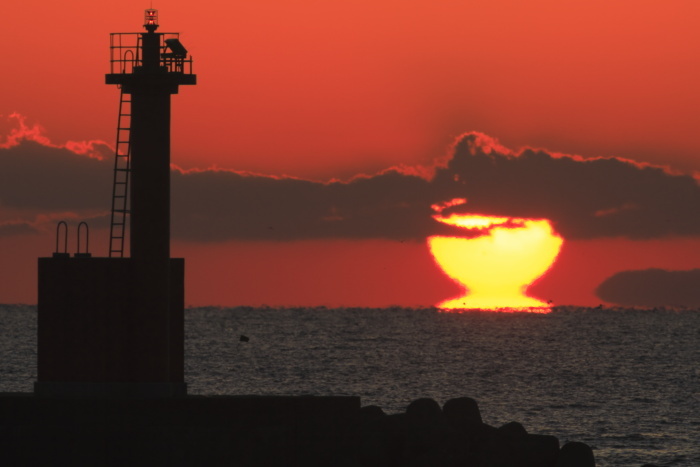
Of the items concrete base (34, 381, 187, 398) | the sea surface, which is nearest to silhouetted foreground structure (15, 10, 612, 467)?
concrete base (34, 381, 187, 398)

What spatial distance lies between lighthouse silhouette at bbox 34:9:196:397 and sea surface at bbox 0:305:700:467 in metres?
20.5

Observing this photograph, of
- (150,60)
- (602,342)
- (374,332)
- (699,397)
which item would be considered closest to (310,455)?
(150,60)

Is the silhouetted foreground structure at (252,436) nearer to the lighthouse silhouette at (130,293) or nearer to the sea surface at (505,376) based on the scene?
the lighthouse silhouette at (130,293)

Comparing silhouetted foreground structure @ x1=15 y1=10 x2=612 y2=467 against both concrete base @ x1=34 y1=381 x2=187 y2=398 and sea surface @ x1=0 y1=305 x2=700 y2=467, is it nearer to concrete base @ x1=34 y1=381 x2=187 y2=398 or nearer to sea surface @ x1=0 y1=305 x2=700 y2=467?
concrete base @ x1=34 y1=381 x2=187 y2=398

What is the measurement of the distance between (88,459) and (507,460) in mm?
9793

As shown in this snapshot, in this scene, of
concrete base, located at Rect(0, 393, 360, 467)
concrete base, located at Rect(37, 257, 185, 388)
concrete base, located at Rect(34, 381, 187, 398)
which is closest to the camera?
concrete base, located at Rect(0, 393, 360, 467)

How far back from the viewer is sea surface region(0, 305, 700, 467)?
57781 millimetres

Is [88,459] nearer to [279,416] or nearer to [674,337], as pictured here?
[279,416]

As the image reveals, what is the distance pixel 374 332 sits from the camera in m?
179

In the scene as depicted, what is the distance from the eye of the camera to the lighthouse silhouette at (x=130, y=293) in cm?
3111

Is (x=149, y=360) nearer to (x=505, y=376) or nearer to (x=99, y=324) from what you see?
(x=99, y=324)

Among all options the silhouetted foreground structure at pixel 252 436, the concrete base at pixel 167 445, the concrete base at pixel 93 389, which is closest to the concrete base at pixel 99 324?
the concrete base at pixel 93 389

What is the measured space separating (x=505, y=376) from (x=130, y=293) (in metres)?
60.1

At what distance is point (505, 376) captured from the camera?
291 ft
